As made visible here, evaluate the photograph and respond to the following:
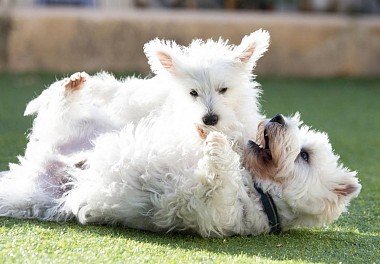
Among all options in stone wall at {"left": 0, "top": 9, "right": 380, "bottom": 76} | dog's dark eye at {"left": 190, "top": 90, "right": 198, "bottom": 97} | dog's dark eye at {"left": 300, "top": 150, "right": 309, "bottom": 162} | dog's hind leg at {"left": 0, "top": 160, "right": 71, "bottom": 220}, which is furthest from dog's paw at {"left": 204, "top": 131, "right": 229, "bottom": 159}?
stone wall at {"left": 0, "top": 9, "right": 380, "bottom": 76}

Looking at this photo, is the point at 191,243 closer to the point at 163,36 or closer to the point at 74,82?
the point at 74,82

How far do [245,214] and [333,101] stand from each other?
7513 mm

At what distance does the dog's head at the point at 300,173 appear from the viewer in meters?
4.89

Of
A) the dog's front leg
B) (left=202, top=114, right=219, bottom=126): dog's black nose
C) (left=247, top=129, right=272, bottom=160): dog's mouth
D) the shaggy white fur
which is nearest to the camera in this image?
the dog's front leg

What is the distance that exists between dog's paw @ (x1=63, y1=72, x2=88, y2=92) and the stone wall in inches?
322

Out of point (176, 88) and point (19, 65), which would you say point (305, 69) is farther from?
point (176, 88)

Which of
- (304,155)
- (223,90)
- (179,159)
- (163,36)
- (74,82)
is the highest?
(163,36)

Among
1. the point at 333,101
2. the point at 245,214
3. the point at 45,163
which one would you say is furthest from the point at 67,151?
the point at 333,101

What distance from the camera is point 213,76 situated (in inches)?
218

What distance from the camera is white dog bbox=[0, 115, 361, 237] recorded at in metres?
4.57

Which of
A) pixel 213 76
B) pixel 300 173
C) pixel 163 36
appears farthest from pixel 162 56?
pixel 163 36

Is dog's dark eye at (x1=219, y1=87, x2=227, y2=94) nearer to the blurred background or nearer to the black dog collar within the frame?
the black dog collar

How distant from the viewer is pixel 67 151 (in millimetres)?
5258

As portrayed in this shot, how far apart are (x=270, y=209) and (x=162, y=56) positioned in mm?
1351
